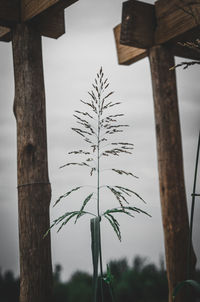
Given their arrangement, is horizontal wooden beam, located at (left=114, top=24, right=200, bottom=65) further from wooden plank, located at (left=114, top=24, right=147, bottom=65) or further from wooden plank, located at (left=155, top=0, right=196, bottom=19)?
wooden plank, located at (left=155, top=0, right=196, bottom=19)

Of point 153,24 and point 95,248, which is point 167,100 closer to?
point 153,24

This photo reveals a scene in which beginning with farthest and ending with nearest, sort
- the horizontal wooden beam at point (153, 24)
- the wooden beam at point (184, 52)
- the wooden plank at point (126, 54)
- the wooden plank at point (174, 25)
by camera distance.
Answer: the wooden plank at point (126, 54), the wooden beam at point (184, 52), the horizontal wooden beam at point (153, 24), the wooden plank at point (174, 25)

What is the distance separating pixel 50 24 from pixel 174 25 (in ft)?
3.54

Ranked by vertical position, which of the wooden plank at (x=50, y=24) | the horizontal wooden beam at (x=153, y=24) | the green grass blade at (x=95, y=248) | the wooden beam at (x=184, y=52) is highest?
the horizontal wooden beam at (x=153, y=24)

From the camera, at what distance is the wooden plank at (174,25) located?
3088 millimetres

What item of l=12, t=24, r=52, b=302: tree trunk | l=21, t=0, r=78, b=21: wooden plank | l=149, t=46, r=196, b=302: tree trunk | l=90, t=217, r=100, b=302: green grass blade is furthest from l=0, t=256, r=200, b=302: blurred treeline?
l=21, t=0, r=78, b=21: wooden plank

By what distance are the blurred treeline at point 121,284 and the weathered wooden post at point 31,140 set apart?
0.46m

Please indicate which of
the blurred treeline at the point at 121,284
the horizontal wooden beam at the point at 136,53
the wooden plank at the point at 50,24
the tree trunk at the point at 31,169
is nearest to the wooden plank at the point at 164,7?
the horizontal wooden beam at the point at 136,53

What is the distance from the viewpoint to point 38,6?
2.58m

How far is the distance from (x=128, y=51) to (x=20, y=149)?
5.84 feet

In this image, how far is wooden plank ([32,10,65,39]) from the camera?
2.66 meters

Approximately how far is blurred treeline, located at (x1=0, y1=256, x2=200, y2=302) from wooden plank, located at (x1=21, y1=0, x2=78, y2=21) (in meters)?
1.91

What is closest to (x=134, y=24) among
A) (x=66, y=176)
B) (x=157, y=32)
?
(x=157, y=32)

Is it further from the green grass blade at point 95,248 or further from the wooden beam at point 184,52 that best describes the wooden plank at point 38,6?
the green grass blade at point 95,248
